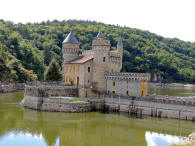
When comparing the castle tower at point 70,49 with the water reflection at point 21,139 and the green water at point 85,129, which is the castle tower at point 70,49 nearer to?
the green water at point 85,129

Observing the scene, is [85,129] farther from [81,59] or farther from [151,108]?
[81,59]

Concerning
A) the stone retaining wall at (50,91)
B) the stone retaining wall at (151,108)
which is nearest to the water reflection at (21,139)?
the stone retaining wall at (50,91)

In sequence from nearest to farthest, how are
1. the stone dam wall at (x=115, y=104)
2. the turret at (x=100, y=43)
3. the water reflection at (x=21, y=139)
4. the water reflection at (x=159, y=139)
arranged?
the water reflection at (x=21, y=139) → the water reflection at (x=159, y=139) → the stone dam wall at (x=115, y=104) → the turret at (x=100, y=43)

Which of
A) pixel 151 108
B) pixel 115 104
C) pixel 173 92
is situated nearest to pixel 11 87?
pixel 115 104

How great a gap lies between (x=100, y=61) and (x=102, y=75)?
269 cm

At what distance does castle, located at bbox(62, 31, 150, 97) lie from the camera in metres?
47.5

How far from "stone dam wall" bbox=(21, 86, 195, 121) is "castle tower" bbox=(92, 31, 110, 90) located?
14.8 ft

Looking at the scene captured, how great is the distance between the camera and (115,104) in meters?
46.8

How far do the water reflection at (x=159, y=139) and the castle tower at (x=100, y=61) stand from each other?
1816 cm

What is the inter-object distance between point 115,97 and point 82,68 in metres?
9.30

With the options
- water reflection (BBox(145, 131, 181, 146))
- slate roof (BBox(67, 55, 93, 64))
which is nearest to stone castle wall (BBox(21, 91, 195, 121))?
water reflection (BBox(145, 131, 181, 146))

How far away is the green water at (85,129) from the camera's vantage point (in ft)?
104

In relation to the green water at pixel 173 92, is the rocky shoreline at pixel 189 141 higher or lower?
lower

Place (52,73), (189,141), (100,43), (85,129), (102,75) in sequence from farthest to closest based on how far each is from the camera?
(52,73)
(102,75)
(100,43)
(85,129)
(189,141)
